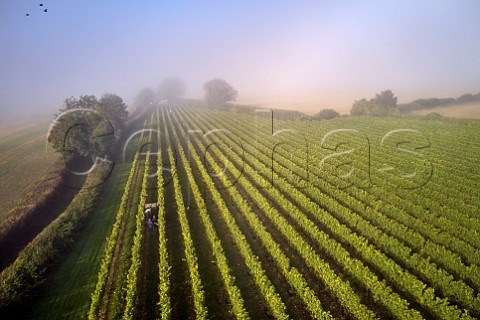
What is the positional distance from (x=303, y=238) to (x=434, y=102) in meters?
65.1

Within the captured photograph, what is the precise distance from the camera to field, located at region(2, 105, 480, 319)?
530 inches

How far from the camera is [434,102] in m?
67.0

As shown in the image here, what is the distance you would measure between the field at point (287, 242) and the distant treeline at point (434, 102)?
1413 inches

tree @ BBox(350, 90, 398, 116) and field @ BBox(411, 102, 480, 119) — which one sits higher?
tree @ BBox(350, 90, 398, 116)

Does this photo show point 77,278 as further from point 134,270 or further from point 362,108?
point 362,108

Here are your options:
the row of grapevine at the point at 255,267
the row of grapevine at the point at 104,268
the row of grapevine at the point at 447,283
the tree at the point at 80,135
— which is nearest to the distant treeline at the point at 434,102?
the row of grapevine at the point at 255,267

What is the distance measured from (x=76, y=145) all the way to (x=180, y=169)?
13.8 meters

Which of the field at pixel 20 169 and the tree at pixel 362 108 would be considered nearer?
the field at pixel 20 169

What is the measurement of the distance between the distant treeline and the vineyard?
1371 inches

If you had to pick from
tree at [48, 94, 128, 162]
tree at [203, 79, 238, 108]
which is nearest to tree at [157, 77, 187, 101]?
tree at [203, 79, 238, 108]

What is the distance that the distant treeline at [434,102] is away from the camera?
65.7 metres

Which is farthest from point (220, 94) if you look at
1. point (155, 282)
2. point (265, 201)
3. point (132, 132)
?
point (155, 282)

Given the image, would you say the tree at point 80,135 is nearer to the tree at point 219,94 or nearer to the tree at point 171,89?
the tree at point 219,94

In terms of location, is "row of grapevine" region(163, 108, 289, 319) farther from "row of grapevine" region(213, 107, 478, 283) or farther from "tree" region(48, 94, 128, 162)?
"tree" region(48, 94, 128, 162)
